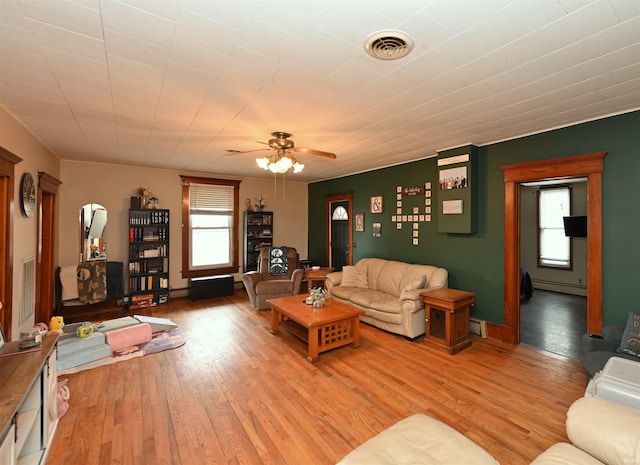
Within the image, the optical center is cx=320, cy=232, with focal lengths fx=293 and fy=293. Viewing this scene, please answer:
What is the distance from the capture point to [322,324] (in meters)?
3.37

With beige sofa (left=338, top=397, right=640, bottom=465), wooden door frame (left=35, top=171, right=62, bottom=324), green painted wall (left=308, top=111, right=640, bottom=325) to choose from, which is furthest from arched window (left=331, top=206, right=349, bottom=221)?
beige sofa (left=338, top=397, right=640, bottom=465)

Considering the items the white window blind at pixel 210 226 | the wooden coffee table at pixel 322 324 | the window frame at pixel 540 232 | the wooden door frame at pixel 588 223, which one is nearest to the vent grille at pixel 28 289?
the white window blind at pixel 210 226

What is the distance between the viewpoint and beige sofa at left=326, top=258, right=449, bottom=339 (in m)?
3.91

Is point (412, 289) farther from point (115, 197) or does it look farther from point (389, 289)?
point (115, 197)

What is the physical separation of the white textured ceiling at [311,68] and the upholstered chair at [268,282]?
2669 millimetres

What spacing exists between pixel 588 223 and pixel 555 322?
2.19 meters

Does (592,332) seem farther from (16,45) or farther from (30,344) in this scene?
(16,45)

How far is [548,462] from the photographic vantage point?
131cm

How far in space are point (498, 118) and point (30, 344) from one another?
4.54 m

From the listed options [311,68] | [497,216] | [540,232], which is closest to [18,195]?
[311,68]

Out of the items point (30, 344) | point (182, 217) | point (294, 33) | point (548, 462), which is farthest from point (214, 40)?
point (182, 217)

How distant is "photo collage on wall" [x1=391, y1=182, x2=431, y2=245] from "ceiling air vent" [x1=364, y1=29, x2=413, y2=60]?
3151 mm

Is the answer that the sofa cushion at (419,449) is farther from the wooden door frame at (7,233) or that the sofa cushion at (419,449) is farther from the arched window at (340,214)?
the arched window at (340,214)

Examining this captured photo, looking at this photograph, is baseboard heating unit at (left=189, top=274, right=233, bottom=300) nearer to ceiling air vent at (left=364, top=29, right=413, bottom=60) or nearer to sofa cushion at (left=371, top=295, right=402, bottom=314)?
sofa cushion at (left=371, top=295, right=402, bottom=314)
